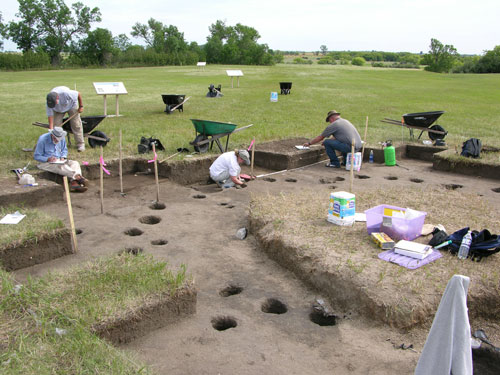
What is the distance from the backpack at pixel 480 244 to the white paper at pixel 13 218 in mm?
5589

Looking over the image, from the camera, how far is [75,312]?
3.83m

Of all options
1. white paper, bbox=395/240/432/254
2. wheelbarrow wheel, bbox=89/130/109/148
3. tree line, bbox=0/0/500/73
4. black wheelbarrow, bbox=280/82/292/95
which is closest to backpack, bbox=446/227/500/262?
white paper, bbox=395/240/432/254

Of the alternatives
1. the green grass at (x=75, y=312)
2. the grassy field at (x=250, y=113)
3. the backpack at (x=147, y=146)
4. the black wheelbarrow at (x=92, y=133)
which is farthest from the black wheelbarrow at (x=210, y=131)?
the green grass at (x=75, y=312)

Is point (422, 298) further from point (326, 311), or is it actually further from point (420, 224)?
point (420, 224)

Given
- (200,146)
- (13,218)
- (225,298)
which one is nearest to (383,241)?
(225,298)

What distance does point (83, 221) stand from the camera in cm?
677

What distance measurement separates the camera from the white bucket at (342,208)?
19.1 feet

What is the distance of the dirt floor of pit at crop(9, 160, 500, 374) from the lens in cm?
372

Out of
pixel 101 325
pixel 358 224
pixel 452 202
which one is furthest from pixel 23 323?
pixel 452 202

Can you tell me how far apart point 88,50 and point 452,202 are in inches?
2818

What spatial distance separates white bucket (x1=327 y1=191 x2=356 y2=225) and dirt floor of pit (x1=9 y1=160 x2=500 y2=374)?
44.2 inches

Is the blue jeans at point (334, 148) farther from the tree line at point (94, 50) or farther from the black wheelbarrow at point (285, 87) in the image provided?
the tree line at point (94, 50)

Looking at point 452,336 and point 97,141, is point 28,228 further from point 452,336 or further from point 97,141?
point 97,141

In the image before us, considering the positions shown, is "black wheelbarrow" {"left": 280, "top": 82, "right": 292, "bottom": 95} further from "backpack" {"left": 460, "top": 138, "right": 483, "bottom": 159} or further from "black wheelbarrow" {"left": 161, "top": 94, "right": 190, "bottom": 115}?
"backpack" {"left": 460, "top": 138, "right": 483, "bottom": 159}
